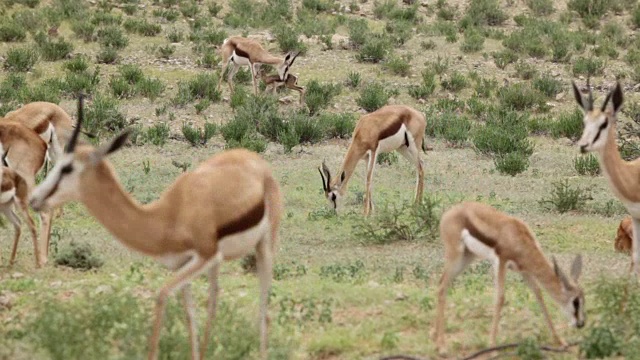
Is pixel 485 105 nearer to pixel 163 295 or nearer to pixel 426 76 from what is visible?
pixel 426 76

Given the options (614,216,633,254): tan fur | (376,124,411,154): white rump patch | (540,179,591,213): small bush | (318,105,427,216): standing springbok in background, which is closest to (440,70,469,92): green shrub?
(318,105,427,216): standing springbok in background

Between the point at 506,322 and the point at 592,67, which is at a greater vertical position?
the point at 506,322

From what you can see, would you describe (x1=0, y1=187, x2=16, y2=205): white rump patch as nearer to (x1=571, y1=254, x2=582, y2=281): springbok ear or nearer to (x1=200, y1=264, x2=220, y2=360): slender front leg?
(x1=200, y1=264, x2=220, y2=360): slender front leg

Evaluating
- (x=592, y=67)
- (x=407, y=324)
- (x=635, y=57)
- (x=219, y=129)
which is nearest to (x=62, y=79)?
(x=219, y=129)

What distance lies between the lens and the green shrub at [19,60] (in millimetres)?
22281

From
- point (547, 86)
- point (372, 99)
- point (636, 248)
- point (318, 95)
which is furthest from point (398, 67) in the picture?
point (636, 248)

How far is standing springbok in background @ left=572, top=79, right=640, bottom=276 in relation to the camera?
8.05m

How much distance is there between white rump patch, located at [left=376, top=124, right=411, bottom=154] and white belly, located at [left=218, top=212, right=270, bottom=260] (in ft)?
23.4

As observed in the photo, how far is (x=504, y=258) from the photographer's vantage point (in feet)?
24.0

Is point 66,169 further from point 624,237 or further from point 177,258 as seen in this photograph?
point 624,237

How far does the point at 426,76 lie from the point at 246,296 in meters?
15.5

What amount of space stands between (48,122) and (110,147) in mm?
6387

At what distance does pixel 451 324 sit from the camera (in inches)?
310

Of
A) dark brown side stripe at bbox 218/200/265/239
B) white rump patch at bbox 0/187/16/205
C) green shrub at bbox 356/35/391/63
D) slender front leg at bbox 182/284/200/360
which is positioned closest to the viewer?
dark brown side stripe at bbox 218/200/265/239
